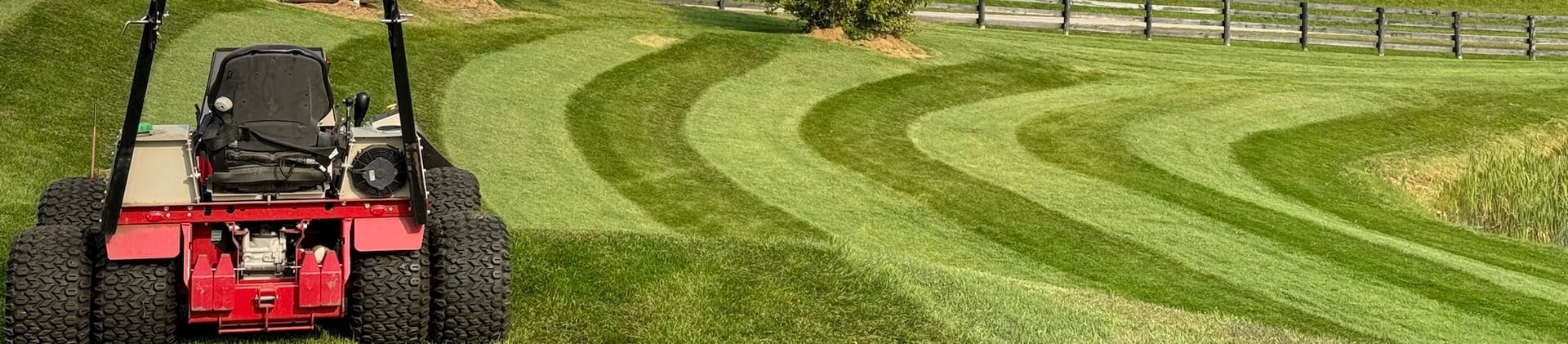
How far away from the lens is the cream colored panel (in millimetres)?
7699

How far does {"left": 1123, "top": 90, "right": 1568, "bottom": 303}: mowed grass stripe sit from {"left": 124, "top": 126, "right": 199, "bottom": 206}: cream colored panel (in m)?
12.7

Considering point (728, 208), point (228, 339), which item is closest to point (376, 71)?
point (728, 208)

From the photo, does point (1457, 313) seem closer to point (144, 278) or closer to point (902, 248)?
point (902, 248)

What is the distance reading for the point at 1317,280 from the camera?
15.5 m

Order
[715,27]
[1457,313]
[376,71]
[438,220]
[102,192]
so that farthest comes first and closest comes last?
[715,27], [376,71], [1457,313], [102,192], [438,220]

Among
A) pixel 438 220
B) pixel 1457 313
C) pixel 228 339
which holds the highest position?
pixel 438 220

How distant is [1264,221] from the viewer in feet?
60.8

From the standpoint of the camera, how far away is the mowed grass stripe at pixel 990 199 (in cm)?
1453

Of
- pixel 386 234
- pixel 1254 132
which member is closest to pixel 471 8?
pixel 1254 132

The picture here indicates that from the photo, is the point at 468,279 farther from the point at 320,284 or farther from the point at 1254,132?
the point at 1254,132

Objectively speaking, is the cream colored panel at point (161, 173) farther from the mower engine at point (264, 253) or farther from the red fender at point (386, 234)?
the red fender at point (386, 234)

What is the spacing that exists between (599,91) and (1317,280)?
11113 millimetres

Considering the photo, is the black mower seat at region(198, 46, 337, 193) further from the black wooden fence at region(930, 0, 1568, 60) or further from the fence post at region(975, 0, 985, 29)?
the fence post at region(975, 0, 985, 29)

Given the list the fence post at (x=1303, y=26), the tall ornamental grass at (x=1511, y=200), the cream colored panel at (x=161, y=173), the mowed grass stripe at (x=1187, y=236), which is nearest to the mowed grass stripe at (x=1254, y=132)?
the mowed grass stripe at (x=1187, y=236)
